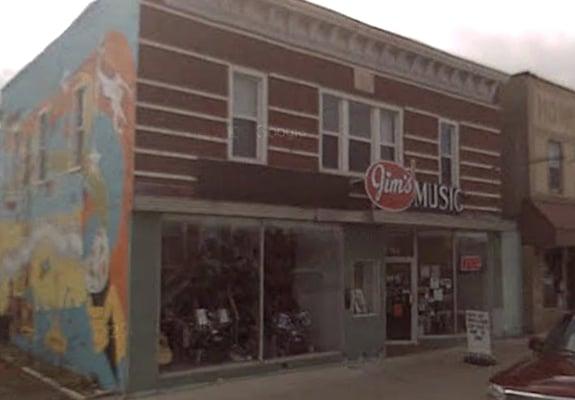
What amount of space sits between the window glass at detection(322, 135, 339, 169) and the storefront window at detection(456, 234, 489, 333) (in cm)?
489

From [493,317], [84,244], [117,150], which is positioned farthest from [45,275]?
[493,317]

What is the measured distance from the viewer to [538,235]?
20359mm

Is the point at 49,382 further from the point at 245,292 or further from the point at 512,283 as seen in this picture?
the point at 512,283

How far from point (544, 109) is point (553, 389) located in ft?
56.8

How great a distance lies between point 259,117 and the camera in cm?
1448

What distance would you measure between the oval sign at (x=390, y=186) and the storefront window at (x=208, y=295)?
266cm

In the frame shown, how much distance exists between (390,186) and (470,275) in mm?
5116

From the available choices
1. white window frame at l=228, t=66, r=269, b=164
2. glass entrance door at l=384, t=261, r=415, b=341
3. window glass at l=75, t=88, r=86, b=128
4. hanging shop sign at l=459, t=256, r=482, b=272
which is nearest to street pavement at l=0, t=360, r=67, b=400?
window glass at l=75, t=88, r=86, b=128

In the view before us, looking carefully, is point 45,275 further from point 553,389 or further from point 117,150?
point 553,389

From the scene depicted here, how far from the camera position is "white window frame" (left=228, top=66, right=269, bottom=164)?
13.9m

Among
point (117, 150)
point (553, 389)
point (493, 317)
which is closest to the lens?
point (553, 389)

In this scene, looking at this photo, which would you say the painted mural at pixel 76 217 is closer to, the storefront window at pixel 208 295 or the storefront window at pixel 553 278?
the storefront window at pixel 208 295

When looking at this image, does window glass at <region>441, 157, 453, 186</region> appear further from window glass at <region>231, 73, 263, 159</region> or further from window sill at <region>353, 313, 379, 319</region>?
window glass at <region>231, 73, 263, 159</region>

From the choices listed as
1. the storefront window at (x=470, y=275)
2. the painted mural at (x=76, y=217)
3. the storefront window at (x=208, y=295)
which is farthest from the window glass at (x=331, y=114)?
the storefront window at (x=470, y=275)
